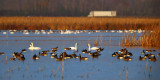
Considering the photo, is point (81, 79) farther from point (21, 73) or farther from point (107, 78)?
point (21, 73)

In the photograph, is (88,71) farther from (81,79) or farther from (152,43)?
(152,43)

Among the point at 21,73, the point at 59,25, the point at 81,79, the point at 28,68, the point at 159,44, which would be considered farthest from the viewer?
the point at 59,25

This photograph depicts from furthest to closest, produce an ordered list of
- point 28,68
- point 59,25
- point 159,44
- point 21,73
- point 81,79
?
point 59,25, point 159,44, point 28,68, point 21,73, point 81,79

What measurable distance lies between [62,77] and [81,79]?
580 millimetres

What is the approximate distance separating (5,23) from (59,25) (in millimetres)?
5576

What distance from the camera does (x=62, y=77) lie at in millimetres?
9469

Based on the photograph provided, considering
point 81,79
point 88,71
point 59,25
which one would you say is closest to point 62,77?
point 81,79

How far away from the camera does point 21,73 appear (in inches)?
396

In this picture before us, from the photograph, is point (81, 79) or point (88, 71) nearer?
point (81, 79)

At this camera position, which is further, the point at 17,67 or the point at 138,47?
the point at 138,47

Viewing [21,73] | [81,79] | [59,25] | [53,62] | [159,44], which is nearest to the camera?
[81,79]

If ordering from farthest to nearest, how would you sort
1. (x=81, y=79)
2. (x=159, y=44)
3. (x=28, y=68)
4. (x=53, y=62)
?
(x=159, y=44) < (x=53, y=62) < (x=28, y=68) < (x=81, y=79)

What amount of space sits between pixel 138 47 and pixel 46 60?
634cm

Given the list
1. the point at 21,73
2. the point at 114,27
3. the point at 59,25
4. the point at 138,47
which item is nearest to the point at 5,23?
the point at 59,25
